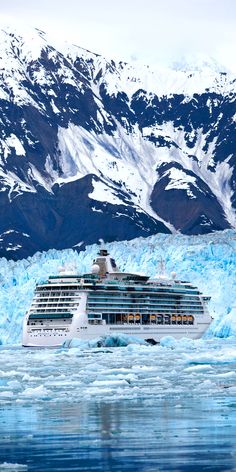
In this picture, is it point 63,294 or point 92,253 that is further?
point 92,253

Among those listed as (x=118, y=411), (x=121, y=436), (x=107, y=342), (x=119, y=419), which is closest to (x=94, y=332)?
(x=107, y=342)

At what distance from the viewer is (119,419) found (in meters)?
35.8

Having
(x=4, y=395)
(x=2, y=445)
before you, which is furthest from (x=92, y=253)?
(x=2, y=445)

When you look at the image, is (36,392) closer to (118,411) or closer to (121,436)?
(118,411)

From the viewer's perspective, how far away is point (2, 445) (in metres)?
31.3

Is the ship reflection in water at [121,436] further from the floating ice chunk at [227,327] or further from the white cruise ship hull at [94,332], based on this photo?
the floating ice chunk at [227,327]

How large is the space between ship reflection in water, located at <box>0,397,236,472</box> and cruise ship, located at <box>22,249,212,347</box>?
63644mm

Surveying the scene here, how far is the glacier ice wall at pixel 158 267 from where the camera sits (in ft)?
367

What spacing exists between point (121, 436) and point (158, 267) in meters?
84.4

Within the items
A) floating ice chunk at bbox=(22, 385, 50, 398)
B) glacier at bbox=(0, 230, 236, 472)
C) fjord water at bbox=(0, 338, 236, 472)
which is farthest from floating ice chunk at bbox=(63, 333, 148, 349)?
floating ice chunk at bbox=(22, 385, 50, 398)

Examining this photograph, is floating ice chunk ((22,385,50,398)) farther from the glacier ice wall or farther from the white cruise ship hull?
the glacier ice wall

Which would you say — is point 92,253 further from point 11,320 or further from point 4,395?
point 4,395

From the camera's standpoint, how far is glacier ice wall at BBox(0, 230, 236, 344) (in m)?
112

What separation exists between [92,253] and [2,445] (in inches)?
3692
